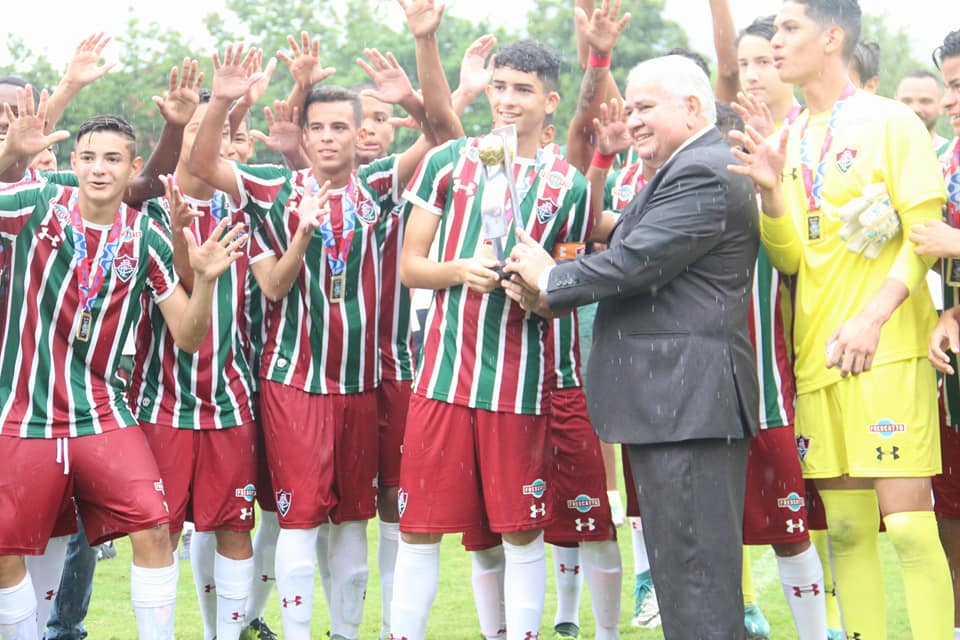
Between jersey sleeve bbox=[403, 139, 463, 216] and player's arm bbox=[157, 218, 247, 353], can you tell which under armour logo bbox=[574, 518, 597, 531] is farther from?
player's arm bbox=[157, 218, 247, 353]

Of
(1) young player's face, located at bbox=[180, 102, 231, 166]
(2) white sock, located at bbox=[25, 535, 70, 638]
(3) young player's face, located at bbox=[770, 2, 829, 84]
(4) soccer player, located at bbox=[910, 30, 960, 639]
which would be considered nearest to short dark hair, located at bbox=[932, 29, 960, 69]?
(4) soccer player, located at bbox=[910, 30, 960, 639]

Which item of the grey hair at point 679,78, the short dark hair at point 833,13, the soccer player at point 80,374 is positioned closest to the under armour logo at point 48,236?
the soccer player at point 80,374

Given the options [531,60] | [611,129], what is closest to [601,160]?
[611,129]

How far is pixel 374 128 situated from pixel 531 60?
64.5 inches

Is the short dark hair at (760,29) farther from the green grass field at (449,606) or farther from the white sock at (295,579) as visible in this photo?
the white sock at (295,579)

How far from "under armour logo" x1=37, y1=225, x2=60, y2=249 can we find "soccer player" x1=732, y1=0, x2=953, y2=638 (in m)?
2.68

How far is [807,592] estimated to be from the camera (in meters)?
5.26

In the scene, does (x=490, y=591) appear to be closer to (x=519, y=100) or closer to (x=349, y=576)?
(x=349, y=576)

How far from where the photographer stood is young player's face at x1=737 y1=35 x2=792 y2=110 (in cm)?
596

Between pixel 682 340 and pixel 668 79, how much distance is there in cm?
94

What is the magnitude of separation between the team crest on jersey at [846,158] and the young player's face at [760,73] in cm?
134

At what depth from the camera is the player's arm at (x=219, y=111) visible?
17.5 ft

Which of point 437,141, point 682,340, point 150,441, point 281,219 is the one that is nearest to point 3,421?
point 150,441

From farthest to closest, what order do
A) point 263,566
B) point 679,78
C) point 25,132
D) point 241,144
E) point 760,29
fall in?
1. point 241,144
2. point 263,566
3. point 760,29
4. point 25,132
5. point 679,78
